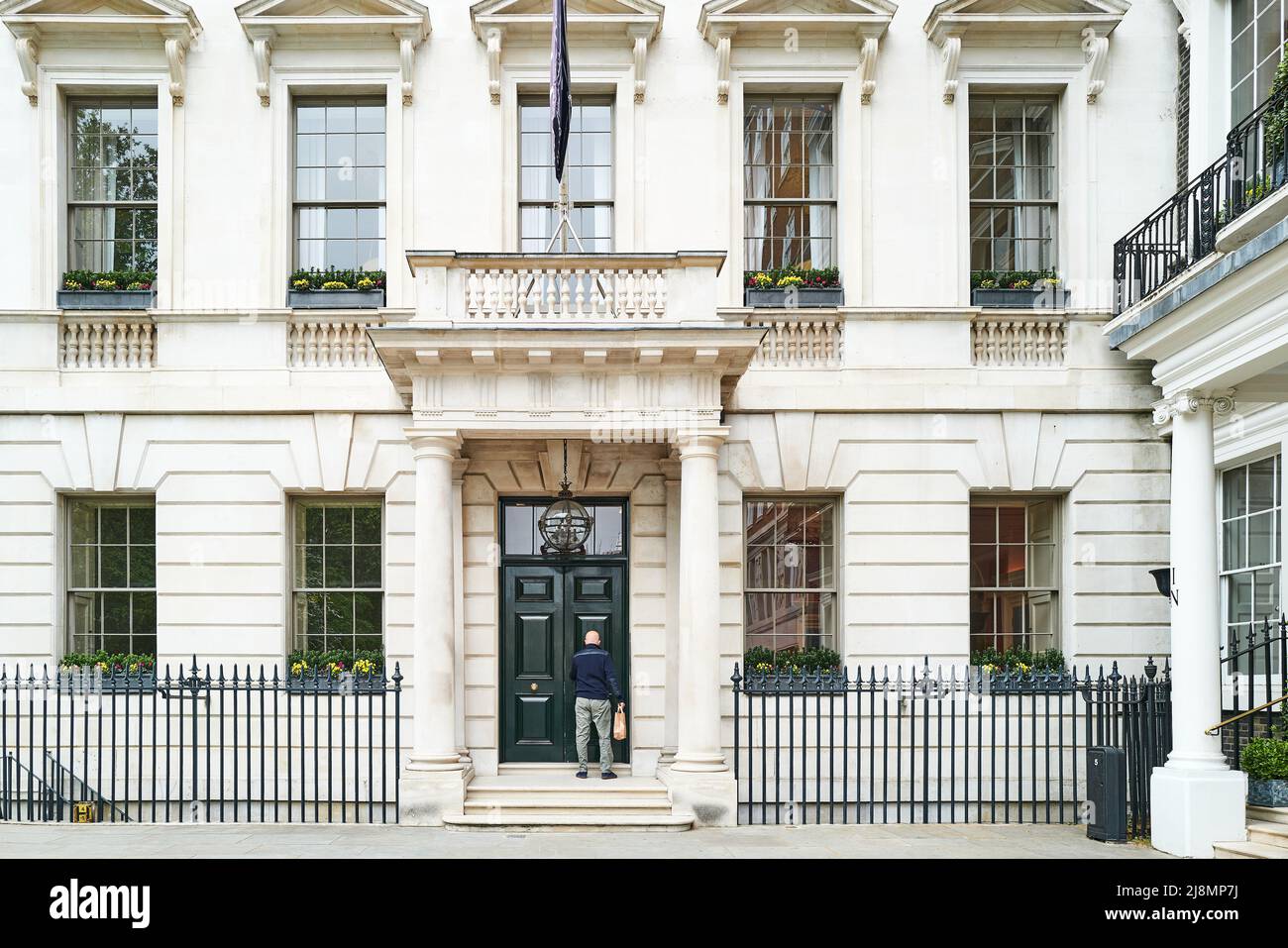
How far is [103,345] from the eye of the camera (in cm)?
1552

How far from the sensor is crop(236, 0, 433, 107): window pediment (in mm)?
15344

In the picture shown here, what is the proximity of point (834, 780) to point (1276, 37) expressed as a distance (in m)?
9.46

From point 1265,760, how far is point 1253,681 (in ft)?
6.71

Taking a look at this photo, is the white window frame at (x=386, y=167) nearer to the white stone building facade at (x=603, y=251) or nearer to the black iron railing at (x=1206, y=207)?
the white stone building facade at (x=603, y=251)

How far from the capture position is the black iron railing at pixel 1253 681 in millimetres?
12711

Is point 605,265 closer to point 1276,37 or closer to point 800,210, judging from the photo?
point 800,210

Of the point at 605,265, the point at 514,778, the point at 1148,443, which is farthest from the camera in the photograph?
the point at 1148,443

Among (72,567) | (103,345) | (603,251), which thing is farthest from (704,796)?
(103,345)

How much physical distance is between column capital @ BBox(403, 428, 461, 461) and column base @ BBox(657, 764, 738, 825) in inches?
162

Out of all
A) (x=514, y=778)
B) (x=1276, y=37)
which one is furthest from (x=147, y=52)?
(x=1276, y=37)

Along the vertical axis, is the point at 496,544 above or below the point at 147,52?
below

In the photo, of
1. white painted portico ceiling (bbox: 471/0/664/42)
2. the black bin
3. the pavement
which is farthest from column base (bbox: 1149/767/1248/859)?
white painted portico ceiling (bbox: 471/0/664/42)

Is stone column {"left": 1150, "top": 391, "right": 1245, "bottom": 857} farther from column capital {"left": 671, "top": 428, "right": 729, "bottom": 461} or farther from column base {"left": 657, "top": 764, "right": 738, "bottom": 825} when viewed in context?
column capital {"left": 671, "top": 428, "right": 729, "bottom": 461}

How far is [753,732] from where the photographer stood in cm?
1507
